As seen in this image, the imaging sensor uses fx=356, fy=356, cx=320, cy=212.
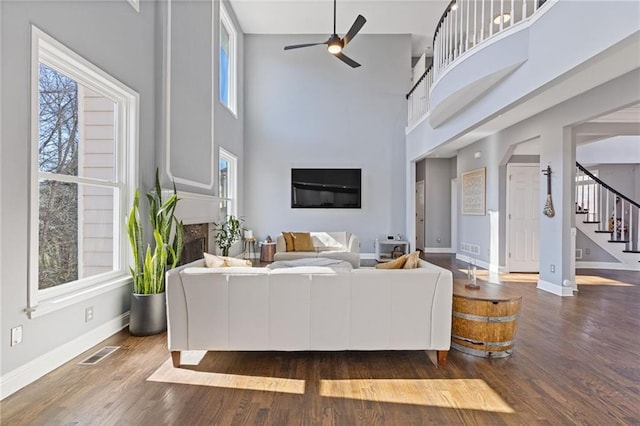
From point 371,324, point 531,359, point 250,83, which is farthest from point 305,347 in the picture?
point 250,83

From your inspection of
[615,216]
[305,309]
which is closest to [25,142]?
[305,309]

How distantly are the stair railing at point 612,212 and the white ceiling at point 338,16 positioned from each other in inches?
165

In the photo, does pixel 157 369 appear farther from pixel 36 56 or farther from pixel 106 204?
pixel 36 56

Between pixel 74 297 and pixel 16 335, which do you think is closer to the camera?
pixel 16 335

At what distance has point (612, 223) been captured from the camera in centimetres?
689

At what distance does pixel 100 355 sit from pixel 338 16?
23.2 feet

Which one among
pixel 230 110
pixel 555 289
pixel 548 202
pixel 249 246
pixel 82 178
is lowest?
pixel 555 289

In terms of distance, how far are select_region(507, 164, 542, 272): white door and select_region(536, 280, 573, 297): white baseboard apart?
1319 mm

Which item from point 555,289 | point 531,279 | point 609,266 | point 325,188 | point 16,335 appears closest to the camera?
point 16,335

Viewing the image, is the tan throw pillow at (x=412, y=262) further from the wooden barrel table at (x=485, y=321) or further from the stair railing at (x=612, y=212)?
the stair railing at (x=612, y=212)

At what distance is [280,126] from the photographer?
8133 millimetres

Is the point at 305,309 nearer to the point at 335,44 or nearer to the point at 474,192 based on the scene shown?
the point at 335,44

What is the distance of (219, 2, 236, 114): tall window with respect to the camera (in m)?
6.78

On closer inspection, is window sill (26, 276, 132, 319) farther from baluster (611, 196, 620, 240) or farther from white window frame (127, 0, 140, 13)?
baluster (611, 196, 620, 240)
